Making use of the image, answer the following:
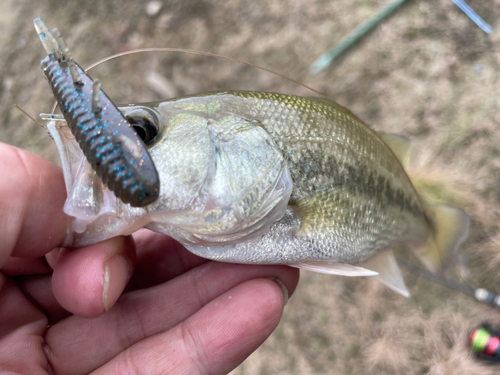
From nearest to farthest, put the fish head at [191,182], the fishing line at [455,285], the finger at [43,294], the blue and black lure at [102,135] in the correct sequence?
the blue and black lure at [102,135] → the fish head at [191,182] → the finger at [43,294] → the fishing line at [455,285]

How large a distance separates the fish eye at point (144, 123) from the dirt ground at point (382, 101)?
47.1 inches

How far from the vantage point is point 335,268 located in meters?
1.03

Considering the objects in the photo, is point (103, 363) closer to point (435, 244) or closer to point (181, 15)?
point (435, 244)

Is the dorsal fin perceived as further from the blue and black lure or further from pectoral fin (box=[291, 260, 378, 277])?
the blue and black lure

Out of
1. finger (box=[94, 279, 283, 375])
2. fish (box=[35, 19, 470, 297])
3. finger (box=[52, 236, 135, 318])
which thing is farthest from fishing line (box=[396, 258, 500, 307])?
finger (box=[52, 236, 135, 318])

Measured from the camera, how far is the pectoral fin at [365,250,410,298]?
136 cm

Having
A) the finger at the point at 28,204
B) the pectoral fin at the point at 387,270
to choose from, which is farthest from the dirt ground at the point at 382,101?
the finger at the point at 28,204

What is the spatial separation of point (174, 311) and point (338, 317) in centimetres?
129

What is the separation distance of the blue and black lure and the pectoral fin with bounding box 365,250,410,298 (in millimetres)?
1047

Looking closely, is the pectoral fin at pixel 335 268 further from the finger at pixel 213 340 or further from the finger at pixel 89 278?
the finger at pixel 89 278

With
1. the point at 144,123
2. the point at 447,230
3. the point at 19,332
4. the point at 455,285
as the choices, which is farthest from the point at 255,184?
the point at 455,285

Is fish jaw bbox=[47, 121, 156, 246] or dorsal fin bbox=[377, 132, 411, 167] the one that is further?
dorsal fin bbox=[377, 132, 411, 167]

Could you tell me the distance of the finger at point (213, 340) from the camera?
99 cm

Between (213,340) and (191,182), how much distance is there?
0.53 meters
